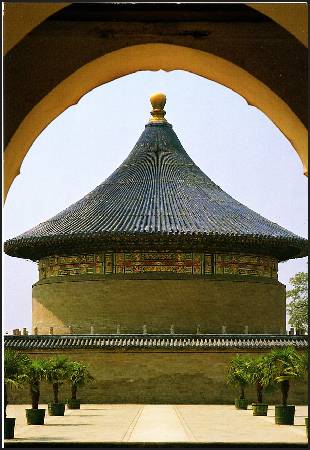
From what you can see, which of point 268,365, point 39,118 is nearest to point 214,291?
point 268,365

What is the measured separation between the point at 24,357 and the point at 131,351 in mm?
10510

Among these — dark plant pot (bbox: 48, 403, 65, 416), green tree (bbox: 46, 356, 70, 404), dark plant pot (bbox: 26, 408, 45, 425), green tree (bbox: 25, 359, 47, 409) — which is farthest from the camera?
dark plant pot (bbox: 48, 403, 65, 416)

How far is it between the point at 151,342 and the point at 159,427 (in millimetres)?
12175

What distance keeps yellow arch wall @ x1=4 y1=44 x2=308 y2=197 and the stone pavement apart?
24.2 ft

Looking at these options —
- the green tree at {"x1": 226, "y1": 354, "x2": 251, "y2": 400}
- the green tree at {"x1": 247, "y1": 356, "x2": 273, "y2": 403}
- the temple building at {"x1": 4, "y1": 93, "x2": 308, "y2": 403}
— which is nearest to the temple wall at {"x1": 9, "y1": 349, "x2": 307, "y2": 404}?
the temple building at {"x1": 4, "y1": 93, "x2": 308, "y2": 403}

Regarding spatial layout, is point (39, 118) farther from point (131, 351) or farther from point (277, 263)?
point (277, 263)

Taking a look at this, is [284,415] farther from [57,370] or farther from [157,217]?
[157,217]

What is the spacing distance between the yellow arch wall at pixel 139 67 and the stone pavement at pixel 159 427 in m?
7.39

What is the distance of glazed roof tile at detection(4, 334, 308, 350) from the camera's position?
3059 cm

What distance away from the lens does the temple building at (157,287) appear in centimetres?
3056

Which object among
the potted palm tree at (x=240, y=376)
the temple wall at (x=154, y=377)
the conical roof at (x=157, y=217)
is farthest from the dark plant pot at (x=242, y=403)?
the conical roof at (x=157, y=217)

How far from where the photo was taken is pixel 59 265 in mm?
35375

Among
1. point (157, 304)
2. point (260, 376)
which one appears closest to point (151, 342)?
point (157, 304)

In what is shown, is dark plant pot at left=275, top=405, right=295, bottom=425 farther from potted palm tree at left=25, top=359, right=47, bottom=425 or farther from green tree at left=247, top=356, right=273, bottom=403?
potted palm tree at left=25, top=359, right=47, bottom=425
